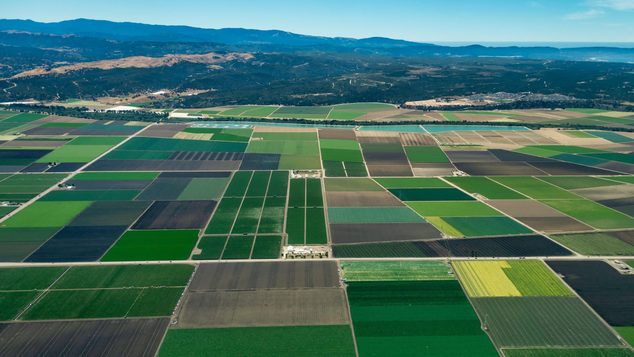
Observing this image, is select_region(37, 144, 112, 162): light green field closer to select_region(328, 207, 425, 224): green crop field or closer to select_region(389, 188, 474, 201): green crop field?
select_region(328, 207, 425, 224): green crop field

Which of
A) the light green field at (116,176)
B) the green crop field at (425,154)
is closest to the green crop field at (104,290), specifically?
the light green field at (116,176)

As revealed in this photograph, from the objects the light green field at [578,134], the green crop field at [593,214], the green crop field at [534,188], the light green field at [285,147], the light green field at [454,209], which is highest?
the light green field at [578,134]

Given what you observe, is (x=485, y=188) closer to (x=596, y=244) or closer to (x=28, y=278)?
(x=596, y=244)

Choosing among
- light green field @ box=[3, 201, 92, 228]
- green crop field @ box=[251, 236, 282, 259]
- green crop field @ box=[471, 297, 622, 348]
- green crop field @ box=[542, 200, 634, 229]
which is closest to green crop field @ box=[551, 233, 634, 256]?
green crop field @ box=[542, 200, 634, 229]

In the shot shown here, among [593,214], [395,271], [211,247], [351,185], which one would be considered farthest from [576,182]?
[211,247]

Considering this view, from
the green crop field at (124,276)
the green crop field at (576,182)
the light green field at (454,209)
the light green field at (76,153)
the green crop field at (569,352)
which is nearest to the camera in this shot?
the green crop field at (569,352)

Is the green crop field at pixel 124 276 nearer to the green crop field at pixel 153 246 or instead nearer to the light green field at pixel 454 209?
the green crop field at pixel 153 246

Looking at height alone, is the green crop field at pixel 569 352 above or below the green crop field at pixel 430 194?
below
